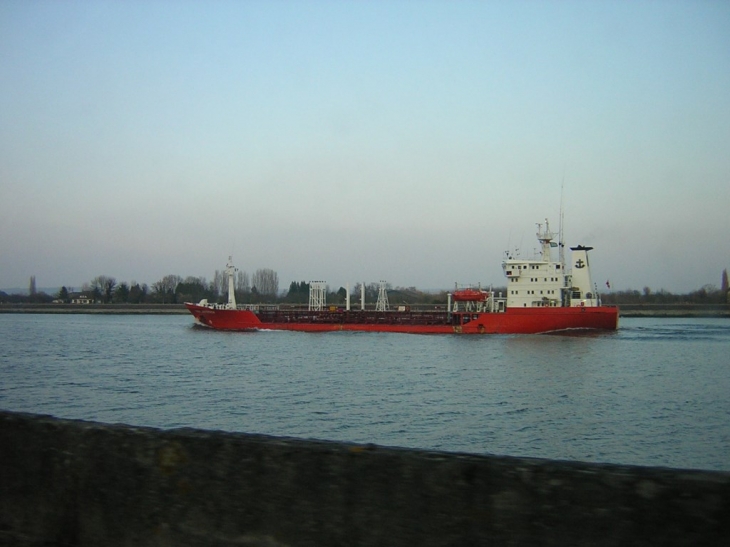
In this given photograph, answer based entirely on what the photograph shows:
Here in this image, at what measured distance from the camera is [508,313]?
43219 millimetres

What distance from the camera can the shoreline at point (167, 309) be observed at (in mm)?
84562

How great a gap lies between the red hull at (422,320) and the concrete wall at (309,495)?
4096cm

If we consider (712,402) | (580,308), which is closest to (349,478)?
(712,402)

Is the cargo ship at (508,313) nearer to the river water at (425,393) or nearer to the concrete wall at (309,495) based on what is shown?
the river water at (425,393)

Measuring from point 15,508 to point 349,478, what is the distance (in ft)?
6.96

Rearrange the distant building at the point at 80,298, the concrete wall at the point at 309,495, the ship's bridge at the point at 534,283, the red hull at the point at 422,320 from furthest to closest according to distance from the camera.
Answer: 1. the distant building at the point at 80,298
2. the ship's bridge at the point at 534,283
3. the red hull at the point at 422,320
4. the concrete wall at the point at 309,495

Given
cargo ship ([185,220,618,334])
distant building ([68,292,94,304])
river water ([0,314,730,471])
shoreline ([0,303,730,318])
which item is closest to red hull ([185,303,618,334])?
cargo ship ([185,220,618,334])

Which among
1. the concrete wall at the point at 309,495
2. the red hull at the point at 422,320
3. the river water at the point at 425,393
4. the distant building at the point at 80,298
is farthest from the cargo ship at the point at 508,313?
the distant building at the point at 80,298

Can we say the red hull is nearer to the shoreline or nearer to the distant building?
the shoreline

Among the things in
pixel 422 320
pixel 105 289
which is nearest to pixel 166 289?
pixel 105 289

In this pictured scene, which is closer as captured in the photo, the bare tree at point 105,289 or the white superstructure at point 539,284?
the white superstructure at point 539,284

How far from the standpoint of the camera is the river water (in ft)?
46.3

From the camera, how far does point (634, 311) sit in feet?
284

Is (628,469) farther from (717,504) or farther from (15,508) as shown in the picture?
(15,508)
